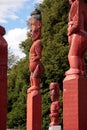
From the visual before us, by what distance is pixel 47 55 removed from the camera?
2452cm

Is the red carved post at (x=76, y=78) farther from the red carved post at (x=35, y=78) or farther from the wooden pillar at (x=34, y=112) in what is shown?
the wooden pillar at (x=34, y=112)

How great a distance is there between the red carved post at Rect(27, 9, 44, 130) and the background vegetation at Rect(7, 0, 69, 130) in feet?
27.2

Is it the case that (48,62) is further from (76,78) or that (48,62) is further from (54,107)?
(76,78)

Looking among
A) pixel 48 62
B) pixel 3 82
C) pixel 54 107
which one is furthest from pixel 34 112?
pixel 48 62

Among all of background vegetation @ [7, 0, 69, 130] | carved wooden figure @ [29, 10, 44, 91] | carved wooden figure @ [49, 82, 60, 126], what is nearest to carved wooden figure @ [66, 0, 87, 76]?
carved wooden figure @ [29, 10, 44, 91]

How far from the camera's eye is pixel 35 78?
49.3 ft

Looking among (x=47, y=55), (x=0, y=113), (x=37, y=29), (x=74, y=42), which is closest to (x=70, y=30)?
(x=74, y=42)

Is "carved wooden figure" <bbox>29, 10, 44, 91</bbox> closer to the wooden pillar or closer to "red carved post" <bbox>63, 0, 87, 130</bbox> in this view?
the wooden pillar

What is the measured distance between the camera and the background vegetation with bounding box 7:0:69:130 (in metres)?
23.7

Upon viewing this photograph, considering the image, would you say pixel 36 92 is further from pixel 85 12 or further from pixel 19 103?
pixel 19 103

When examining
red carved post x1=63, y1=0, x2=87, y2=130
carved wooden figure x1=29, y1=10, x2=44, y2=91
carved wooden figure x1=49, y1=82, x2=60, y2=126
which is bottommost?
red carved post x1=63, y1=0, x2=87, y2=130

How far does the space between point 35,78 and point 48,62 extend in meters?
9.36

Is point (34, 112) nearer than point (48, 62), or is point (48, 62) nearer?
point (34, 112)

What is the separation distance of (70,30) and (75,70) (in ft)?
2.32
